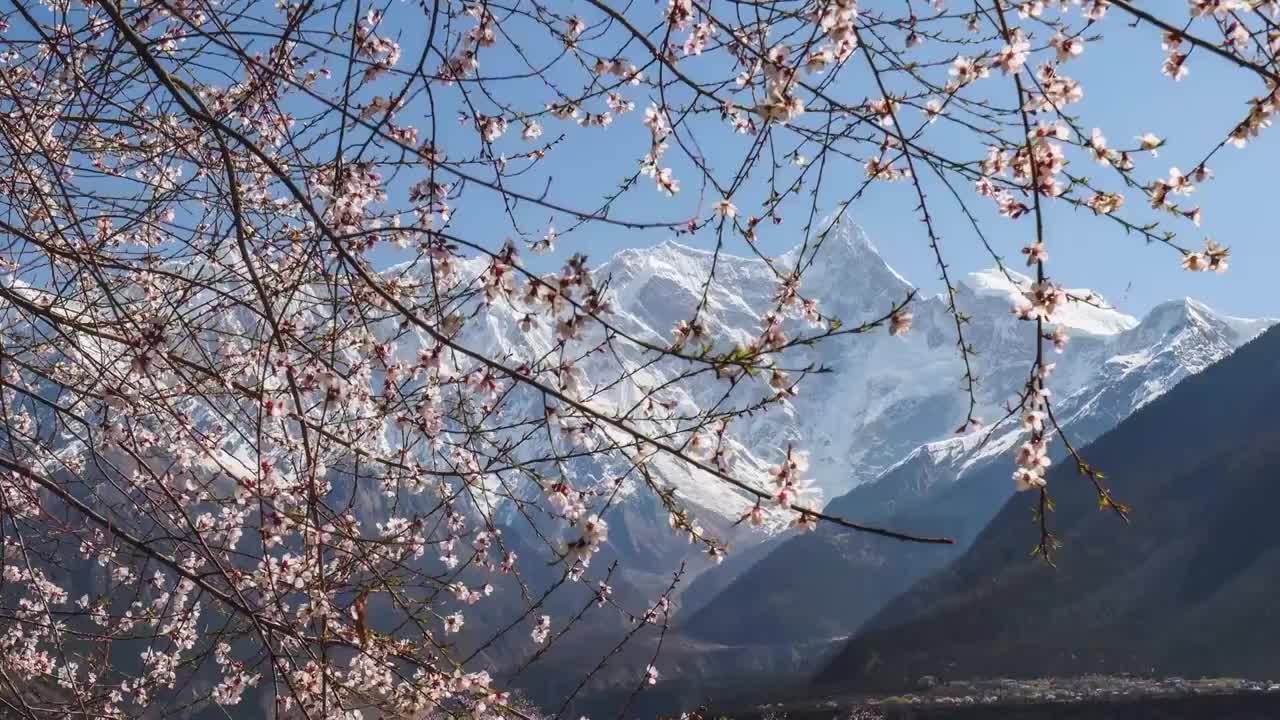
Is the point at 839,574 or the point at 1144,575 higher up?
the point at 839,574

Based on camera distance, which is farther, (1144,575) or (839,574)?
(839,574)

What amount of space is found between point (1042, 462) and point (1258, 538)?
72.0 m

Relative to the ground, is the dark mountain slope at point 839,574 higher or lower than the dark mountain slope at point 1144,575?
higher

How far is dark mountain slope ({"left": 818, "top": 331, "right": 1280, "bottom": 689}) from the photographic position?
5450 cm

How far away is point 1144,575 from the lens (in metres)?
65.9

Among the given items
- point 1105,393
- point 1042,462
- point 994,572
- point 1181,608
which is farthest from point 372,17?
point 1105,393

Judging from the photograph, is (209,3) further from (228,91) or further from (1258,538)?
(1258,538)

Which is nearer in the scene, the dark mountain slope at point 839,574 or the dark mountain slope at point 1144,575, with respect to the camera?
the dark mountain slope at point 1144,575

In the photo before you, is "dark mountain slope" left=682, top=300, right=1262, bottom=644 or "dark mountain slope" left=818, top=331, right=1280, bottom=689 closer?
"dark mountain slope" left=818, top=331, right=1280, bottom=689

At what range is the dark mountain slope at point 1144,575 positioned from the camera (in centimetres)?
5450

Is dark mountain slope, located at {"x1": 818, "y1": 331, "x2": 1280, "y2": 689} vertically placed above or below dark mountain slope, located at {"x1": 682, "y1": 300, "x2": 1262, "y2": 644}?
below

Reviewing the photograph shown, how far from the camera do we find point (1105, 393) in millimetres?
196125

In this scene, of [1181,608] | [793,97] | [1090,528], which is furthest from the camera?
[1090,528]

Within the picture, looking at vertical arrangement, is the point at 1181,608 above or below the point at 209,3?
below
